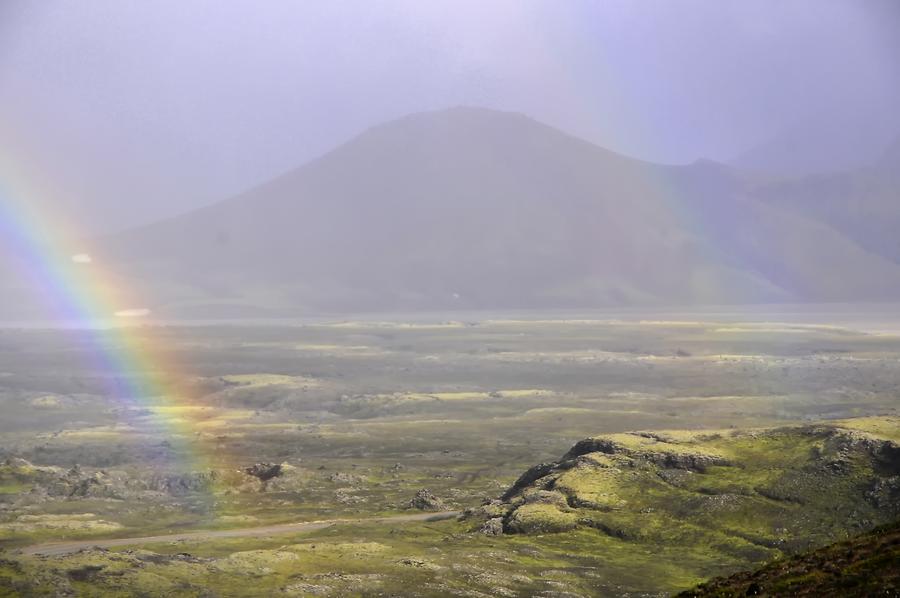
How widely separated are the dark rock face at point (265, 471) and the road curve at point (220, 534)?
30589 millimetres

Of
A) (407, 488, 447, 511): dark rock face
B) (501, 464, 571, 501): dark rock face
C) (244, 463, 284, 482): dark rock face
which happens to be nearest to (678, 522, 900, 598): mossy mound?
(501, 464, 571, 501): dark rock face

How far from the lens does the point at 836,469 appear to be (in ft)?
407

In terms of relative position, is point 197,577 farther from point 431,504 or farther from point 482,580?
point 431,504

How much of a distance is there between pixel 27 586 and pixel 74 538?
3221 centimetres

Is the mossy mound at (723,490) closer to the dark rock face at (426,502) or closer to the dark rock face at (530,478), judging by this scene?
the dark rock face at (530,478)

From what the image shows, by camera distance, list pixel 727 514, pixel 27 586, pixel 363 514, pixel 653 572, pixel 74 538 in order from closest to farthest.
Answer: pixel 27 586, pixel 653 572, pixel 727 514, pixel 74 538, pixel 363 514

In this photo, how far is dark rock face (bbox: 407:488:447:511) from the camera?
5694 inches

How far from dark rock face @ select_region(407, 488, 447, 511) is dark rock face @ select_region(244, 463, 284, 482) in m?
26.9

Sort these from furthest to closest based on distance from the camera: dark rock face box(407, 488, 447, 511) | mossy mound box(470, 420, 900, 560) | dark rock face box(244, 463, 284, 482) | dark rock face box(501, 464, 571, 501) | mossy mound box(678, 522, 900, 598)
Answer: dark rock face box(244, 463, 284, 482) < dark rock face box(407, 488, 447, 511) < dark rock face box(501, 464, 571, 501) < mossy mound box(470, 420, 900, 560) < mossy mound box(678, 522, 900, 598)

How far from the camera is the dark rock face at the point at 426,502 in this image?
144625mm

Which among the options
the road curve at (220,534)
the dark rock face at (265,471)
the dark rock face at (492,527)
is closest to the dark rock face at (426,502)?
the road curve at (220,534)

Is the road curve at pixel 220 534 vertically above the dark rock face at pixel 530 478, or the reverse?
the dark rock face at pixel 530 478

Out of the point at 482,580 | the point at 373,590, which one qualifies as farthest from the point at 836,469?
the point at 373,590

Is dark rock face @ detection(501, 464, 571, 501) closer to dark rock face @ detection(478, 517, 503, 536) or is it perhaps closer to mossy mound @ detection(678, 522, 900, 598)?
dark rock face @ detection(478, 517, 503, 536)
